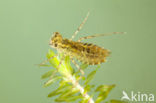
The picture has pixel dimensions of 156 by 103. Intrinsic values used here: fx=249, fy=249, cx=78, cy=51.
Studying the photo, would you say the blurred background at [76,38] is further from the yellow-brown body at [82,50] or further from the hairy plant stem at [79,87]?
the hairy plant stem at [79,87]

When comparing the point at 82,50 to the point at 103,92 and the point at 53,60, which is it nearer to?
the point at 53,60

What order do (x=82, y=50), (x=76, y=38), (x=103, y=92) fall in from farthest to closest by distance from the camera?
(x=76, y=38), (x=82, y=50), (x=103, y=92)

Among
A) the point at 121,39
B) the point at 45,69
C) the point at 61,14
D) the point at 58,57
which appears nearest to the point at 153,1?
the point at 121,39

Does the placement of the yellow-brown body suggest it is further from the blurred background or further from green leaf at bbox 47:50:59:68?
the blurred background

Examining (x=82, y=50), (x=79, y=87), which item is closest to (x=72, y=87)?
(x=79, y=87)

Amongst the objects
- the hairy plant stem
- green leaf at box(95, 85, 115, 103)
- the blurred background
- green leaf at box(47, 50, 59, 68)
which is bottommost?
green leaf at box(95, 85, 115, 103)

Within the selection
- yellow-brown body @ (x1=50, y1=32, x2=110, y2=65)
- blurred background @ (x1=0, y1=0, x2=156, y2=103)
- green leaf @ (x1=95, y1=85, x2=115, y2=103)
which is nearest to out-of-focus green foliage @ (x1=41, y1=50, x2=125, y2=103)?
green leaf @ (x1=95, y1=85, x2=115, y2=103)
